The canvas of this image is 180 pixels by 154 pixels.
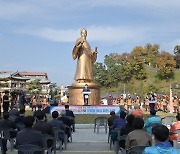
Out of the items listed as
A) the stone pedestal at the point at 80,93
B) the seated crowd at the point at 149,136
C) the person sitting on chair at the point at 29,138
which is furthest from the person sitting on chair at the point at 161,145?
the stone pedestal at the point at 80,93

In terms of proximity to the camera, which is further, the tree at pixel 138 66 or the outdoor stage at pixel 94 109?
the tree at pixel 138 66

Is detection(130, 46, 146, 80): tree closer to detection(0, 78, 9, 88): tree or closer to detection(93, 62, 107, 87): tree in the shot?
detection(93, 62, 107, 87): tree

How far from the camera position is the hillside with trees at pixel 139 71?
3155 inches

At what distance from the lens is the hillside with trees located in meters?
80.1

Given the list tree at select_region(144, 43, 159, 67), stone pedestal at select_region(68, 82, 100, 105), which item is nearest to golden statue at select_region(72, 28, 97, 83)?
stone pedestal at select_region(68, 82, 100, 105)

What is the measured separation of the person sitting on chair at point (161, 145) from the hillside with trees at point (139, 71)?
72143 mm

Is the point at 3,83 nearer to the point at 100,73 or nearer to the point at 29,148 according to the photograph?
the point at 100,73

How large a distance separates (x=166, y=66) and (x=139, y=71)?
758cm

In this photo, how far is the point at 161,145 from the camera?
406 centimetres

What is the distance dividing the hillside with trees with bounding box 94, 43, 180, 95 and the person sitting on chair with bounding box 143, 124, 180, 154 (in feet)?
237

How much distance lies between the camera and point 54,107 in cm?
2325

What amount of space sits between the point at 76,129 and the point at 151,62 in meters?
75.9

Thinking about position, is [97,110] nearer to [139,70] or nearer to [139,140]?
[139,140]

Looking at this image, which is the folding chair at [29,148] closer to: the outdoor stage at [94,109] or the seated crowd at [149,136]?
the seated crowd at [149,136]
